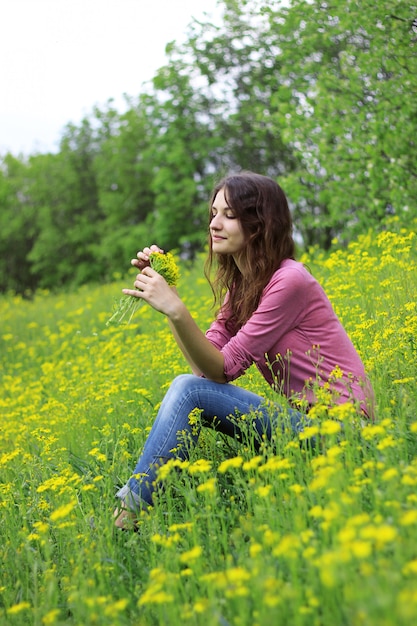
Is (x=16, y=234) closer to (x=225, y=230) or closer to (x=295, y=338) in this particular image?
(x=225, y=230)

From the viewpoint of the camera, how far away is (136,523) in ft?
9.99

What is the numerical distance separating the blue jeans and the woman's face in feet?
2.24

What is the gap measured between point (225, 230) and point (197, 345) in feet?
2.23

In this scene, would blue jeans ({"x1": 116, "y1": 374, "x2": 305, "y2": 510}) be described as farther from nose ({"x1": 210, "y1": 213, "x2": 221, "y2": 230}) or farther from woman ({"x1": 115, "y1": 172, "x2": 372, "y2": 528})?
nose ({"x1": 210, "y1": 213, "x2": 221, "y2": 230})

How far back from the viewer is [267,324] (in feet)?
10.5

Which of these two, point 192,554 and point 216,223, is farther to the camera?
point 216,223

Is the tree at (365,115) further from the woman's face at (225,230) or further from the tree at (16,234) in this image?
the tree at (16,234)

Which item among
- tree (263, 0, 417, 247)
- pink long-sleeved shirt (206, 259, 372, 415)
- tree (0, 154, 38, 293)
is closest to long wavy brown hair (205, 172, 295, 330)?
pink long-sleeved shirt (206, 259, 372, 415)

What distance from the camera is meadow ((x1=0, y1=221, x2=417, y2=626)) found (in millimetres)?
1899

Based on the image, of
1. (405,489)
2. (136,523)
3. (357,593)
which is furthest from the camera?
(136,523)

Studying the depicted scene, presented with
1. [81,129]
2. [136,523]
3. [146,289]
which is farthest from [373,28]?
[81,129]

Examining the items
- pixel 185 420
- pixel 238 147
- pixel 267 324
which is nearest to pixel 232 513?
pixel 185 420

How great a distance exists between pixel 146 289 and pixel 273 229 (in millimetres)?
713

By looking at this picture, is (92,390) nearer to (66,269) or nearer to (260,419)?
(260,419)
